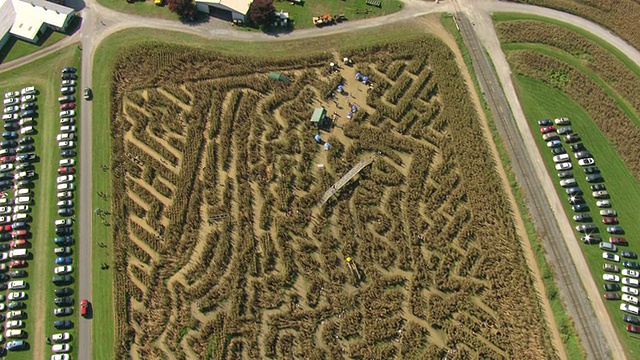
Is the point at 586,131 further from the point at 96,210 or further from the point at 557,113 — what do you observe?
the point at 96,210

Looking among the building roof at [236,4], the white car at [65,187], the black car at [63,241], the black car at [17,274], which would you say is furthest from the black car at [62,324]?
the building roof at [236,4]

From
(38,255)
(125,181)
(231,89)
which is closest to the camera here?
(38,255)

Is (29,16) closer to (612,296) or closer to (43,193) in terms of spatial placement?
(43,193)

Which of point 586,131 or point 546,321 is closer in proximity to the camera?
point 546,321

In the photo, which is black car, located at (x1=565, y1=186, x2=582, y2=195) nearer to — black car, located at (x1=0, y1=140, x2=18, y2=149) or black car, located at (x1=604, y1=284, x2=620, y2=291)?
black car, located at (x1=604, y1=284, x2=620, y2=291)

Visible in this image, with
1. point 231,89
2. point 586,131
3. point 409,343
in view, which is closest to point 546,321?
point 409,343

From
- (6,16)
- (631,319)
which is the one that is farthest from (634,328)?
(6,16)
